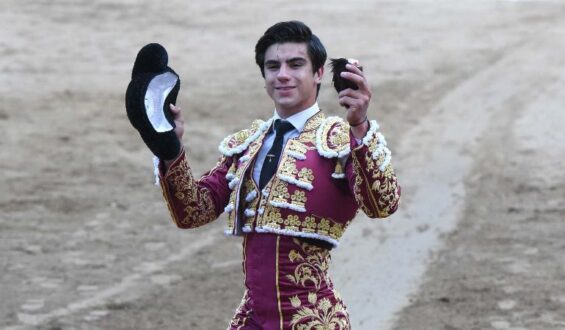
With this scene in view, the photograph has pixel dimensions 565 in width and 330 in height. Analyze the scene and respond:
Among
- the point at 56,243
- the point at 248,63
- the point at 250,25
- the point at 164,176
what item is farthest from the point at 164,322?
the point at 250,25

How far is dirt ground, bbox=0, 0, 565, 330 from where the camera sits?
294 inches

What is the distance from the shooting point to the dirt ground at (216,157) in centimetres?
747

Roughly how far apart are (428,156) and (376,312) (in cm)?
450

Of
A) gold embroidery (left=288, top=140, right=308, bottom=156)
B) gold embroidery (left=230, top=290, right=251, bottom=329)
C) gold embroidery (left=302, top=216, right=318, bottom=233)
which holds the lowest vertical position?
gold embroidery (left=230, top=290, right=251, bottom=329)

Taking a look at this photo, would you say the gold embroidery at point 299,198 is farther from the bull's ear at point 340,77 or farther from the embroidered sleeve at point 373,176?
the bull's ear at point 340,77

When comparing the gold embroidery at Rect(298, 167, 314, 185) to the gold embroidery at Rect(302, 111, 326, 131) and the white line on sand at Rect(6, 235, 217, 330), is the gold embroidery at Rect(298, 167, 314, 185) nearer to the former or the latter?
the gold embroidery at Rect(302, 111, 326, 131)

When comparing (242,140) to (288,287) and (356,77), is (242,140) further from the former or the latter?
(356,77)

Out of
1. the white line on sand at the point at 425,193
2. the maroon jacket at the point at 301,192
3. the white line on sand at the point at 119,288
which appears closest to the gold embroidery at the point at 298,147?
the maroon jacket at the point at 301,192

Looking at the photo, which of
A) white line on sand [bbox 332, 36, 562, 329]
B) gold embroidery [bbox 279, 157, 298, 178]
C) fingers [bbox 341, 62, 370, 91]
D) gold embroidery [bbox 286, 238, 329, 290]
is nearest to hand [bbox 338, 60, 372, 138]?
fingers [bbox 341, 62, 370, 91]

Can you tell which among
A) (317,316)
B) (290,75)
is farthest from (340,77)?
(317,316)

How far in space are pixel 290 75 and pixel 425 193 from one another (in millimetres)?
6764

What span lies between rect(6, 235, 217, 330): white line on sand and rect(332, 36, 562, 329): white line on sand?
1.07m

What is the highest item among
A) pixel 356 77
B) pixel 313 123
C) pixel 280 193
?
pixel 356 77

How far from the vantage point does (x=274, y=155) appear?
3684 mm
